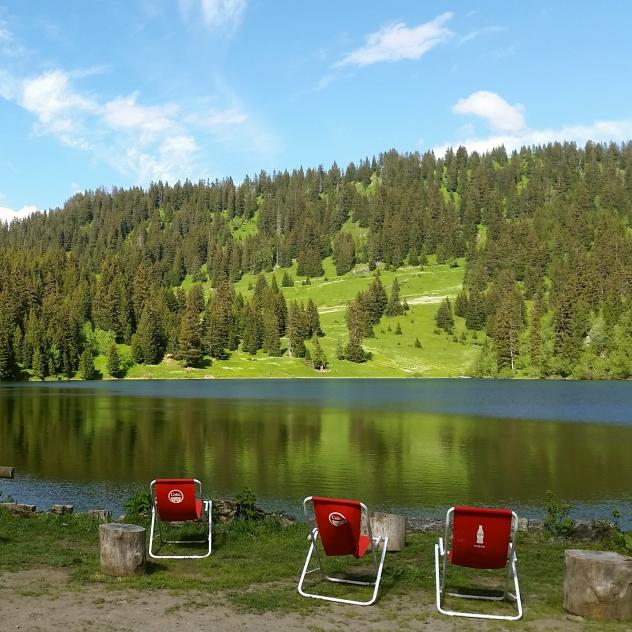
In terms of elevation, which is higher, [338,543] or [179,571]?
[338,543]

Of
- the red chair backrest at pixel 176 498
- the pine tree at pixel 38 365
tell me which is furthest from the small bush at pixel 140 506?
the pine tree at pixel 38 365

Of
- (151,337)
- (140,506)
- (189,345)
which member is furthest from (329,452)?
(151,337)

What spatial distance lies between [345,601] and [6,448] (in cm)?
3881

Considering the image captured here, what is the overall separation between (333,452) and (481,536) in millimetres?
32788

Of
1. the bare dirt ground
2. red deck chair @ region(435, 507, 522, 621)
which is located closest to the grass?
the bare dirt ground

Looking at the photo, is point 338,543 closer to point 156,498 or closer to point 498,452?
point 156,498

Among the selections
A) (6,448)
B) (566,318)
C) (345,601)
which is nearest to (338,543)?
(345,601)

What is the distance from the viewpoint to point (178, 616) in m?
9.11

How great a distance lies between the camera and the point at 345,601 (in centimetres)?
997

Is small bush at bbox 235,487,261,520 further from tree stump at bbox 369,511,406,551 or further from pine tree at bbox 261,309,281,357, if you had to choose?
pine tree at bbox 261,309,281,357

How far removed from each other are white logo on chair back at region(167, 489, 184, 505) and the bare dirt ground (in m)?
2.88

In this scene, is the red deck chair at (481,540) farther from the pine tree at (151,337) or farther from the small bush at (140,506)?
the pine tree at (151,337)

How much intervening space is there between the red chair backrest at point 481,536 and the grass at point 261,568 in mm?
906

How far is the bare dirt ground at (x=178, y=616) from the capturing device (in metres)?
8.70
